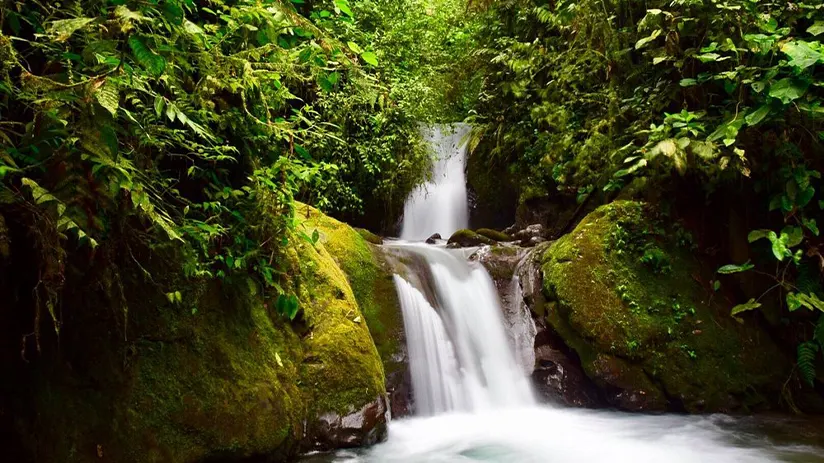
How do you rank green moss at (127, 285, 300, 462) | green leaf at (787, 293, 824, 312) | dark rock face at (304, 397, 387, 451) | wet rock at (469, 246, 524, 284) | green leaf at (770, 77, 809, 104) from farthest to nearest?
wet rock at (469, 246, 524, 284)
green leaf at (787, 293, 824, 312)
green leaf at (770, 77, 809, 104)
dark rock face at (304, 397, 387, 451)
green moss at (127, 285, 300, 462)

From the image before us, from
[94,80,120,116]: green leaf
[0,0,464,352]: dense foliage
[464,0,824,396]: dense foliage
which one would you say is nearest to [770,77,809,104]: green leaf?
[464,0,824,396]: dense foliage

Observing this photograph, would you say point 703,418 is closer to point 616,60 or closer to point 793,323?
point 793,323

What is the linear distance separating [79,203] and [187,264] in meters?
0.86

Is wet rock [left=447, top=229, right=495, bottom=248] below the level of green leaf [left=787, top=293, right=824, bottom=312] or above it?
above

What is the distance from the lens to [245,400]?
144 inches

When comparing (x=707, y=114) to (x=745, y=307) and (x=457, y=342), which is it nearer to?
(x=745, y=307)

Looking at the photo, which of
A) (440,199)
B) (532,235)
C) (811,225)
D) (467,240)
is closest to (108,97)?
(811,225)

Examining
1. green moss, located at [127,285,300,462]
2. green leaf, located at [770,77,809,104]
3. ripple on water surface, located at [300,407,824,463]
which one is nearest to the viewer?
green moss, located at [127,285,300,462]

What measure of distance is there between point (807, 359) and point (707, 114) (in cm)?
285

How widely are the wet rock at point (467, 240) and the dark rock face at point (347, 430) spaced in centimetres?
370

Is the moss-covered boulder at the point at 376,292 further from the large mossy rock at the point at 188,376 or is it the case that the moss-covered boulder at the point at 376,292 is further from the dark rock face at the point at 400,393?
the large mossy rock at the point at 188,376

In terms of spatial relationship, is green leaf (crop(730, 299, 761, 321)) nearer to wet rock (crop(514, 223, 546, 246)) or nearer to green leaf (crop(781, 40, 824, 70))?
green leaf (crop(781, 40, 824, 70))

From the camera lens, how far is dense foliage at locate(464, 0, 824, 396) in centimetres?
518

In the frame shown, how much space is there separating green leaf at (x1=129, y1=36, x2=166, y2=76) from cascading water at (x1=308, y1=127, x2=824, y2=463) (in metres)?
3.14
